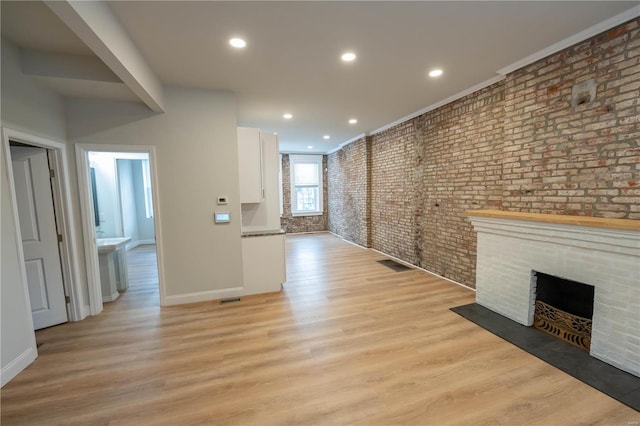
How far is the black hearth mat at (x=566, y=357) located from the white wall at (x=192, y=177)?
3.15m

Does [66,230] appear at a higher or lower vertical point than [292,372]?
higher

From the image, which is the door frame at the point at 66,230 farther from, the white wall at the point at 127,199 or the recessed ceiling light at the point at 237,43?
the white wall at the point at 127,199

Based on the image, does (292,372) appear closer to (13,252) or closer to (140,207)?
(13,252)

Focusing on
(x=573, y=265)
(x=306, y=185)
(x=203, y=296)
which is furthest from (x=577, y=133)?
(x=306, y=185)

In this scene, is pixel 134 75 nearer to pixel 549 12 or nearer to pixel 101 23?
pixel 101 23

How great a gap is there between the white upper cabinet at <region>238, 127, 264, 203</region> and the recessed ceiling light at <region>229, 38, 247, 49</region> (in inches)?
54.9

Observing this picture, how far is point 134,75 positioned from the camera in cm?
227

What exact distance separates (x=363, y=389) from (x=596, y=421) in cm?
144

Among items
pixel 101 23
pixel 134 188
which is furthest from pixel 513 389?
pixel 134 188

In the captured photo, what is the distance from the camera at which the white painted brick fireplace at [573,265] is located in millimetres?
2037

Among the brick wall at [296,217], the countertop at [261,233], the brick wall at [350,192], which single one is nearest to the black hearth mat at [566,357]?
the countertop at [261,233]

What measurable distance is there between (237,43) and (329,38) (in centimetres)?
85

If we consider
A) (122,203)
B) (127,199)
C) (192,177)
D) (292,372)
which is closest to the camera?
(292,372)

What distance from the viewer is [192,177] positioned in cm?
343
